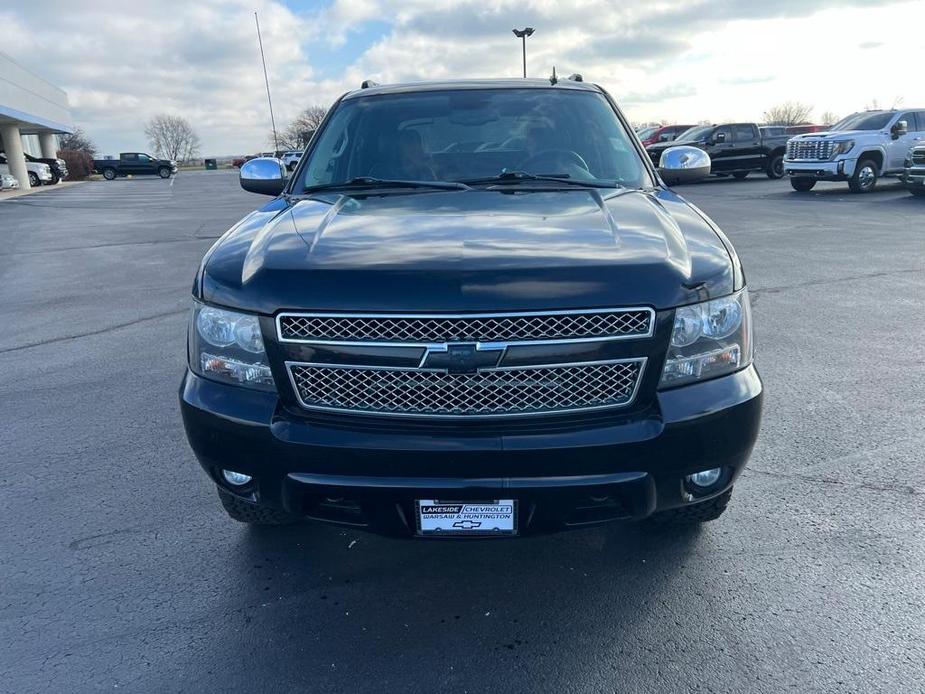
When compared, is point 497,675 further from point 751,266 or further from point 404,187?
point 751,266

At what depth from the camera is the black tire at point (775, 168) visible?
24797mm

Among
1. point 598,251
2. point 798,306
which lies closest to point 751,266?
point 798,306

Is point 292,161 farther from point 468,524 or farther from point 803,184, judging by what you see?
point 468,524

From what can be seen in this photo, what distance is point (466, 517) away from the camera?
2230 mm

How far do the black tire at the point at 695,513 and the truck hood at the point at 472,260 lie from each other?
3.01ft

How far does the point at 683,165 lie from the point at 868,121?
17.4 meters

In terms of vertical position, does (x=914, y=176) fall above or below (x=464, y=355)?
below

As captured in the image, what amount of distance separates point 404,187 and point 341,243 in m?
0.93

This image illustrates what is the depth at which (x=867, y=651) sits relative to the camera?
2277mm

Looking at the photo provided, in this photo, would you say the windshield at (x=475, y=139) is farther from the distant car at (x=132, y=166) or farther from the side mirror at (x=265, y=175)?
the distant car at (x=132, y=166)

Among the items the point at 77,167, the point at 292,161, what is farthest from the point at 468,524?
the point at 77,167

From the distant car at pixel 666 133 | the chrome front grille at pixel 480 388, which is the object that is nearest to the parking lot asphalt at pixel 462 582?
the chrome front grille at pixel 480 388

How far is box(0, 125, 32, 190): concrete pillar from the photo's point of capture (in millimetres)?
37688

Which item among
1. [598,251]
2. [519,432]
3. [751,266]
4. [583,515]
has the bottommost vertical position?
[751,266]
